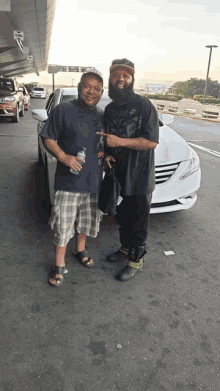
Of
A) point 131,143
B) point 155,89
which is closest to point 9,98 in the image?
point 131,143

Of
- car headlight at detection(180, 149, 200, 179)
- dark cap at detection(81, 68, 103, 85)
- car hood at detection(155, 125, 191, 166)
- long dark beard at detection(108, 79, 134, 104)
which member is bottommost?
car headlight at detection(180, 149, 200, 179)

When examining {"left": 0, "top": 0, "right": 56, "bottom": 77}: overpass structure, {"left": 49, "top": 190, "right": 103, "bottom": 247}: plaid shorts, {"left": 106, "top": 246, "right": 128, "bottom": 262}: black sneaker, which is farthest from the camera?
{"left": 0, "top": 0, "right": 56, "bottom": 77}: overpass structure

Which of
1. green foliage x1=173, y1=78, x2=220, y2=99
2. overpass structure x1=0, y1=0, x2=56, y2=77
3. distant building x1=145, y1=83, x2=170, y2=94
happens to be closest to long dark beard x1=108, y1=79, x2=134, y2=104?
overpass structure x1=0, y1=0, x2=56, y2=77

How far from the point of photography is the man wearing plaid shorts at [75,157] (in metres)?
2.21

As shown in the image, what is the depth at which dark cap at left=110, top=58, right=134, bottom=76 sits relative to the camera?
2184mm

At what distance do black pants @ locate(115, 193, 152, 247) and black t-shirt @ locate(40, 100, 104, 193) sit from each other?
0.34m

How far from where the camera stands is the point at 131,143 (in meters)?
2.22

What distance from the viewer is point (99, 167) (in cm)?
242

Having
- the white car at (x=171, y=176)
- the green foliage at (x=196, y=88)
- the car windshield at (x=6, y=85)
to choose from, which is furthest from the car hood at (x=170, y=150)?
the green foliage at (x=196, y=88)

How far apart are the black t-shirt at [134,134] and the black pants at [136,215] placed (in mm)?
103

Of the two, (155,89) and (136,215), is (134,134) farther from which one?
(155,89)

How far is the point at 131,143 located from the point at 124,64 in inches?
23.1

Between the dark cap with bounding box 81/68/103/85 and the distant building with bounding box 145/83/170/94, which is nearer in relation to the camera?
the dark cap with bounding box 81/68/103/85

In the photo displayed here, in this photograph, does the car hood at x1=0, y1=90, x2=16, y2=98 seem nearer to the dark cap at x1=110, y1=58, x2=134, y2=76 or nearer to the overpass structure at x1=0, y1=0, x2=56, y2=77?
the overpass structure at x1=0, y1=0, x2=56, y2=77
